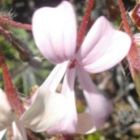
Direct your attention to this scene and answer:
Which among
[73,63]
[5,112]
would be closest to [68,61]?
[73,63]

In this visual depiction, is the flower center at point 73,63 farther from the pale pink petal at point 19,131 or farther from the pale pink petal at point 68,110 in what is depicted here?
the pale pink petal at point 19,131

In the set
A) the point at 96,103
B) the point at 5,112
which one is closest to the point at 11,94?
the point at 5,112

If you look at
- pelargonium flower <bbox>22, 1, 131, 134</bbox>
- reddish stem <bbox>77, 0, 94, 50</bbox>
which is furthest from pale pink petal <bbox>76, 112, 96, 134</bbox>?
reddish stem <bbox>77, 0, 94, 50</bbox>

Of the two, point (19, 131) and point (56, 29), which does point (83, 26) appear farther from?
→ point (19, 131)

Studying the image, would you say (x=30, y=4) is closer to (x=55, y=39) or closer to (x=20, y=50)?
(x=20, y=50)

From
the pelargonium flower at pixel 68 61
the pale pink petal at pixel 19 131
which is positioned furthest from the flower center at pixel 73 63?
the pale pink petal at pixel 19 131

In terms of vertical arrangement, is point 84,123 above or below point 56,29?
below
